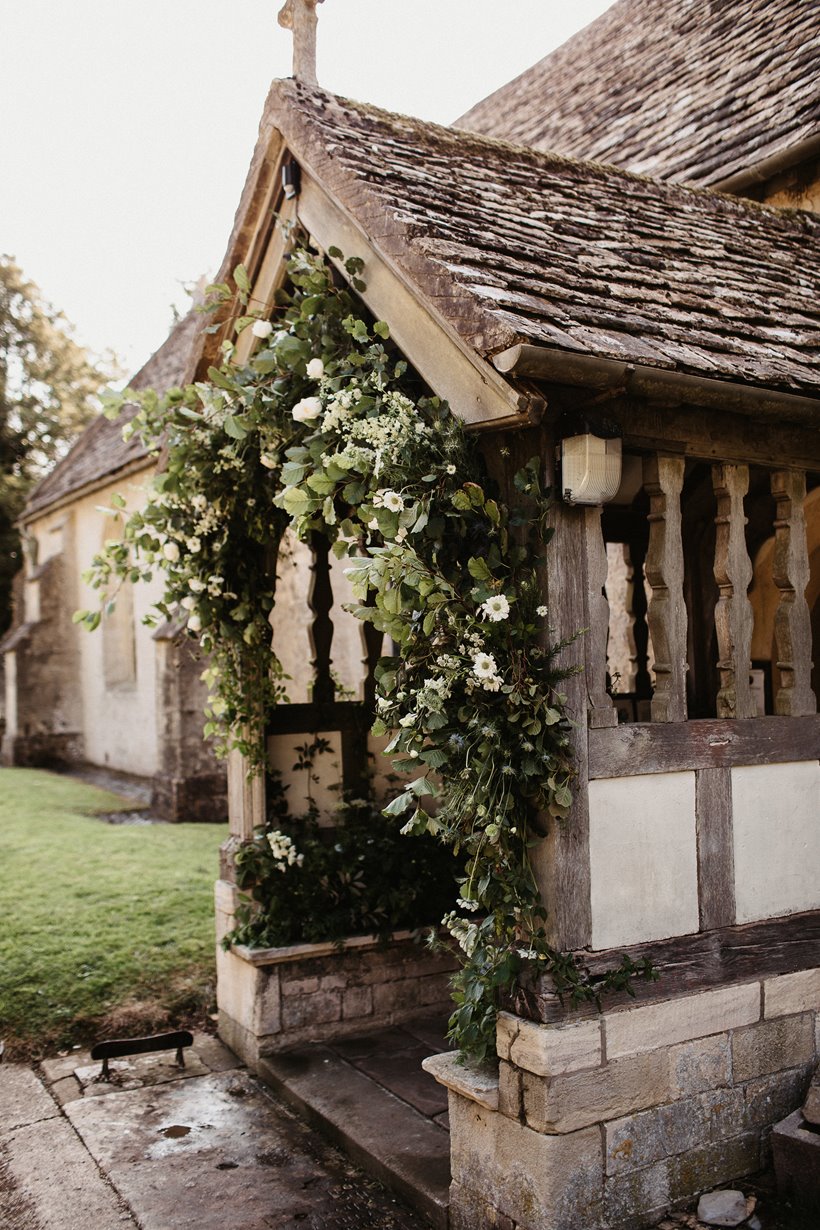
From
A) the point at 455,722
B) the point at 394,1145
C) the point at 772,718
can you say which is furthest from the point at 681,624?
the point at 394,1145

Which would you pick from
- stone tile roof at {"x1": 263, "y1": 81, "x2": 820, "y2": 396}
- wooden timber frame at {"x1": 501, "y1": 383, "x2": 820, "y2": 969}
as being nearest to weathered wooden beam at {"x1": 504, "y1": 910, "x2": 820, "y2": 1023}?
wooden timber frame at {"x1": 501, "y1": 383, "x2": 820, "y2": 969}

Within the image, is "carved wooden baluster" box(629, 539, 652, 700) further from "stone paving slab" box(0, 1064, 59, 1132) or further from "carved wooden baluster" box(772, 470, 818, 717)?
"stone paving slab" box(0, 1064, 59, 1132)

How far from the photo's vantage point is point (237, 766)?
599 centimetres

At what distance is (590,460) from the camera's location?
357 centimetres

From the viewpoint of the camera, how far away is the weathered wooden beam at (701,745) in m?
3.81

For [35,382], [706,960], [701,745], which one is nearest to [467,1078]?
[706,960]

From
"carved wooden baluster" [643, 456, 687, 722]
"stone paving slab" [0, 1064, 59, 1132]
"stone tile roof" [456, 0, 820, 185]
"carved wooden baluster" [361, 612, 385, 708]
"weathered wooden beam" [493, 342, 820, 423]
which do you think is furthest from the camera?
"stone tile roof" [456, 0, 820, 185]

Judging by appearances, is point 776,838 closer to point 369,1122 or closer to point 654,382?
point 654,382

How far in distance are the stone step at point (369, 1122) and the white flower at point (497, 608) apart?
7.32 feet

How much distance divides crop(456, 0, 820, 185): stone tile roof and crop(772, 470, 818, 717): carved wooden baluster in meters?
3.95

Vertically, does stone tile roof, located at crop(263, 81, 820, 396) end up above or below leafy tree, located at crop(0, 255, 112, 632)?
below

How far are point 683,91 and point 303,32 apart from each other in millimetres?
5208

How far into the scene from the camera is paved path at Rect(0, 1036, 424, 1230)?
416 centimetres

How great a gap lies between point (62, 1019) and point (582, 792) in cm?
392
